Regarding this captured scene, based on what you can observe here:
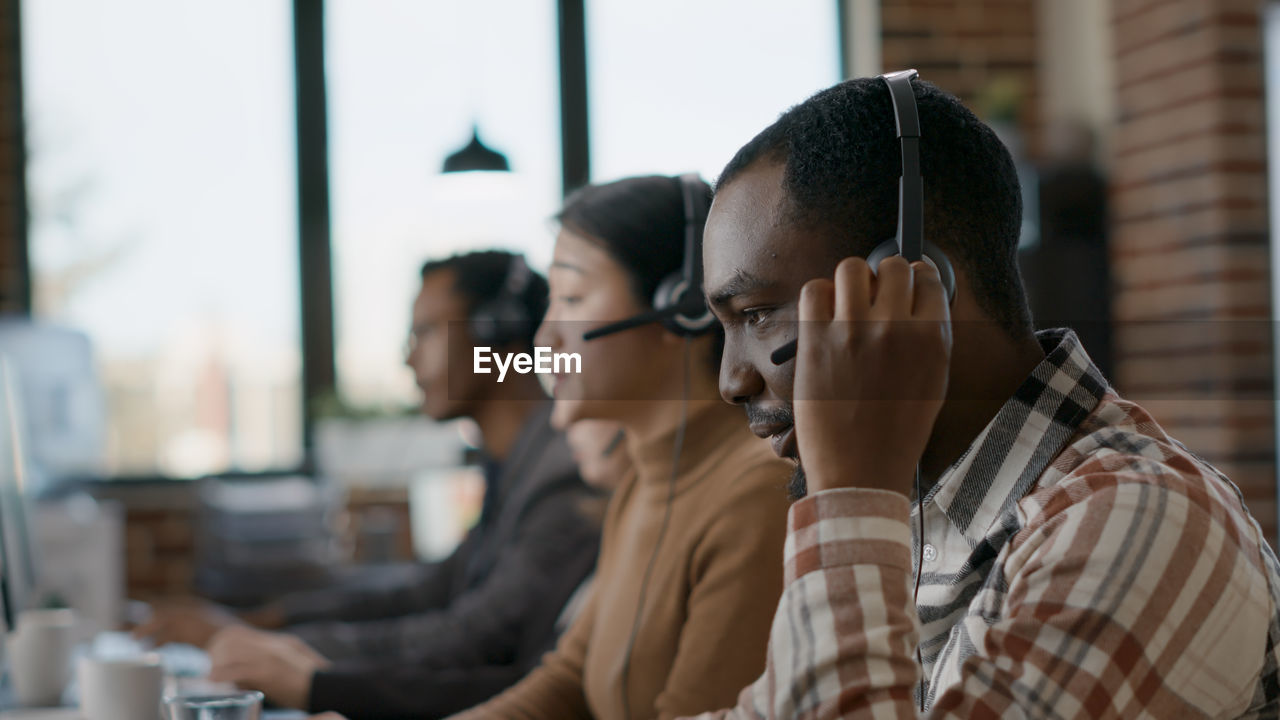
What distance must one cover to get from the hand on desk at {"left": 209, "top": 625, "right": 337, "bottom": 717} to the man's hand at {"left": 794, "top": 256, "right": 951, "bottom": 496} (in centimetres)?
88

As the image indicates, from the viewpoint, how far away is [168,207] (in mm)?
3756

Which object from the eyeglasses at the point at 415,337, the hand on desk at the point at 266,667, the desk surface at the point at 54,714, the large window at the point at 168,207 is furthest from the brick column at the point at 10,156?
the desk surface at the point at 54,714

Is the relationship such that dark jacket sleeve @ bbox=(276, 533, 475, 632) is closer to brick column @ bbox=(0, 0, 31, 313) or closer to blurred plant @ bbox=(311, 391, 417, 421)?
blurred plant @ bbox=(311, 391, 417, 421)

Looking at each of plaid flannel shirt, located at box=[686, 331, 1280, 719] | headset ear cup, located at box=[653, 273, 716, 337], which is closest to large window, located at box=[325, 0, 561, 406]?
headset ear cup, located at box=[653, 273, 716, 337]

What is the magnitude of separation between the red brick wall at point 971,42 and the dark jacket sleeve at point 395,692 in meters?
2.89

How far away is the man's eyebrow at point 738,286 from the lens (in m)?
0.56

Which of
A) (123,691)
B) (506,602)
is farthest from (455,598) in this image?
(123,691)

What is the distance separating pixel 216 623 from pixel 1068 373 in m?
1.29

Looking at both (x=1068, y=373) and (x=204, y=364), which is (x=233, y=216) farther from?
(x=1068, y=373)

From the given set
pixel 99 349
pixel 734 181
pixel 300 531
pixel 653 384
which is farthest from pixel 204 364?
pixel 734 181

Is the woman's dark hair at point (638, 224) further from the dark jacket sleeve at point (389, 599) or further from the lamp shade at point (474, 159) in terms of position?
the lamp shade at point (474, 159)

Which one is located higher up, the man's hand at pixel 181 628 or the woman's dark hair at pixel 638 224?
the woman's dark hair at pixel 638 224

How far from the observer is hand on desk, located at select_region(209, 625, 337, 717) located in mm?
1236

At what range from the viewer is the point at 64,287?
12.3 ft
